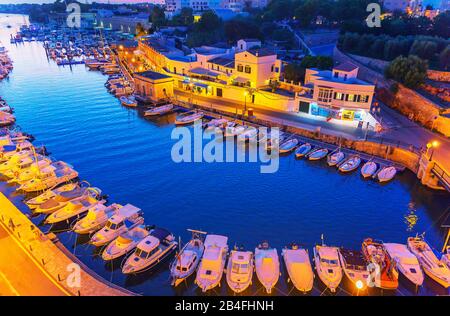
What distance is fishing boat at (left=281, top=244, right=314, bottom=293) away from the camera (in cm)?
2150

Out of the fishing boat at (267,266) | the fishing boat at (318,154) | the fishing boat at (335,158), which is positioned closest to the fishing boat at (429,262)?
the fishing boat at (267,266)

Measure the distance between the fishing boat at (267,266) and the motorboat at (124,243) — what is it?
32.0 feet

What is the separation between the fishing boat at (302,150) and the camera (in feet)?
134

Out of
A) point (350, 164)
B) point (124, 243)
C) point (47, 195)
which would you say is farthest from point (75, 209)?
point (350, 164)

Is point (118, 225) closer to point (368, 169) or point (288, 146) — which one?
point (288, 146)

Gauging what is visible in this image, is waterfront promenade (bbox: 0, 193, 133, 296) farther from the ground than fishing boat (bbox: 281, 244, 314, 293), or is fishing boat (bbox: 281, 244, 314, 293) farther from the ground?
waterfront promenade (bbox: 0, 193, 133, 296)

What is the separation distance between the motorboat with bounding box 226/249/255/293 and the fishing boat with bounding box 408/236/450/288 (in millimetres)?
13558

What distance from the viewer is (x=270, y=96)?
5300 centimetres

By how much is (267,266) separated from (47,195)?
23.5 metres

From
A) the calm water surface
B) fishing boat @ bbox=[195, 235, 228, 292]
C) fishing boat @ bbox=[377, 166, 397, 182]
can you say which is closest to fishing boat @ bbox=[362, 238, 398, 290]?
the calm water surface

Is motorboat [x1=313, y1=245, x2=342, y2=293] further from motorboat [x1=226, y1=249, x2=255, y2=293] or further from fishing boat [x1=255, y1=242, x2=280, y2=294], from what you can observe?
motorboat [x1=226, y1=249, x2=255, y2=293]

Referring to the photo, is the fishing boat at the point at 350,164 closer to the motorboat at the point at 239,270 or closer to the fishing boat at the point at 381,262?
the fishing boat at the point at 381,262

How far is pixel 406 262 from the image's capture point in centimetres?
2330
